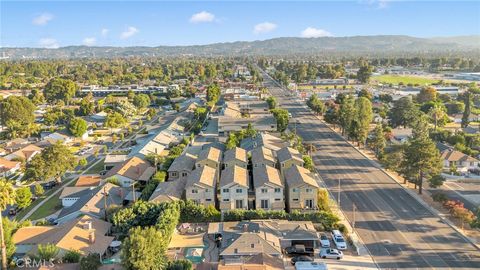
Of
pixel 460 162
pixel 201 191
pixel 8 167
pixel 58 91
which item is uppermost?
pixel 58 91

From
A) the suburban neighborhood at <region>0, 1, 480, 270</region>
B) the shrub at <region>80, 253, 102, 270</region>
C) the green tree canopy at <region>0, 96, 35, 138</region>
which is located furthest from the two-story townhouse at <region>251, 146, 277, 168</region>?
the green tree canopy at <region>0, 96, 35, 138</region>

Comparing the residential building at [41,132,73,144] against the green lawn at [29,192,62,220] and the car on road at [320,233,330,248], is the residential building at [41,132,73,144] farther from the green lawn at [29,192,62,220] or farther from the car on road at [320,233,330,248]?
the car on road at [320,233,330,248]

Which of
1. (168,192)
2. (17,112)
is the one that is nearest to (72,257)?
(168,192)

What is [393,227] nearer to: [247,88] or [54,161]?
[54,161]

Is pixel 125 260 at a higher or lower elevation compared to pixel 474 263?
higher

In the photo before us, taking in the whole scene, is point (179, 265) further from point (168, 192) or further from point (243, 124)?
point (243, 124)

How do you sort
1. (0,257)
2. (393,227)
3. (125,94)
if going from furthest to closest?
(125,94), (393,227), (0,257)

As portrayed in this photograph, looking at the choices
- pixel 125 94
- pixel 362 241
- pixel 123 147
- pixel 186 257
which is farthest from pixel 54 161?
pixel 125 94
